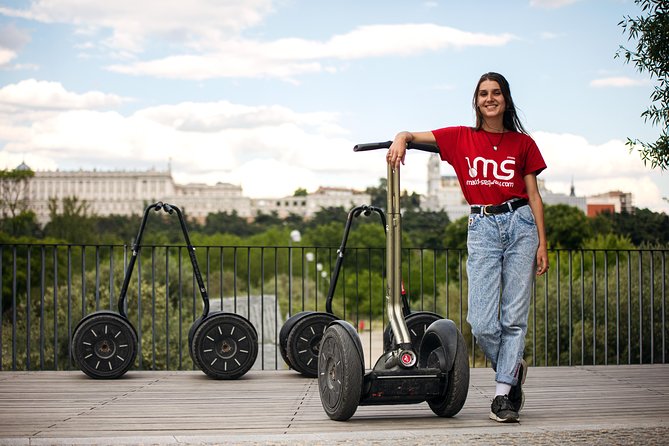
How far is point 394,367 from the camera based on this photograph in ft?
15.1

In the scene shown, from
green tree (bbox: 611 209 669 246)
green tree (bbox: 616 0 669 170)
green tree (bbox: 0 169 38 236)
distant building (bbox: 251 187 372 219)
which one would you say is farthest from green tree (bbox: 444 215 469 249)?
distant building (bbox: 251 187 372 219)

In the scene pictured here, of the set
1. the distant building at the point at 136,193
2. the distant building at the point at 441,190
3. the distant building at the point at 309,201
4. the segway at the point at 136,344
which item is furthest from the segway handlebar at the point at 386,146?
the distant building at the point at 441,190

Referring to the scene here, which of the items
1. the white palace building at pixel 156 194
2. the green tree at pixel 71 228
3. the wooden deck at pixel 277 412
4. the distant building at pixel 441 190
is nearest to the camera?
the wooden deck at pixel 277 412

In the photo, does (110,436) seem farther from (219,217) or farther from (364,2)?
(219,217)

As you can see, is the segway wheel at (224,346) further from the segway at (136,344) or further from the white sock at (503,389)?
the white sock at (503,389)

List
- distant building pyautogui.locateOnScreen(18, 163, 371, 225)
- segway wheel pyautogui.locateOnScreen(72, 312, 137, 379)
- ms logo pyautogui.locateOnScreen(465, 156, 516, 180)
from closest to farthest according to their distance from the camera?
ms logo pyautogui.locateOnScreen(465, 156, 516, 180), segway wheel pyautogui.locateOnScreen(72, 312, 137, 379), distant building pyautogui.locateOnScreen(18, 163, 371, 225)

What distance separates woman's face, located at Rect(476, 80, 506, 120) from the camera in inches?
187

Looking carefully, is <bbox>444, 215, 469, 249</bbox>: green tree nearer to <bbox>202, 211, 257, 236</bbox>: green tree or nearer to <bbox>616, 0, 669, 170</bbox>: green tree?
<bbox>616, 0, 669, 170</bbox>: green tree

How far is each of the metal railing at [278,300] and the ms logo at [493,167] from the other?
2.27m

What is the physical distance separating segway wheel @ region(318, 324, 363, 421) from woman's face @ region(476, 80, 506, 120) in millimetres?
1225

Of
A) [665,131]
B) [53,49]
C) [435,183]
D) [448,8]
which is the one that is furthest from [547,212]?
[435,183]

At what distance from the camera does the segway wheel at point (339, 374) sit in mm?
4477

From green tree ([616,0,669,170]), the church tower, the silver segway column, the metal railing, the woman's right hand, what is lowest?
the metal railing

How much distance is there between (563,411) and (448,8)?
76.8 meters
